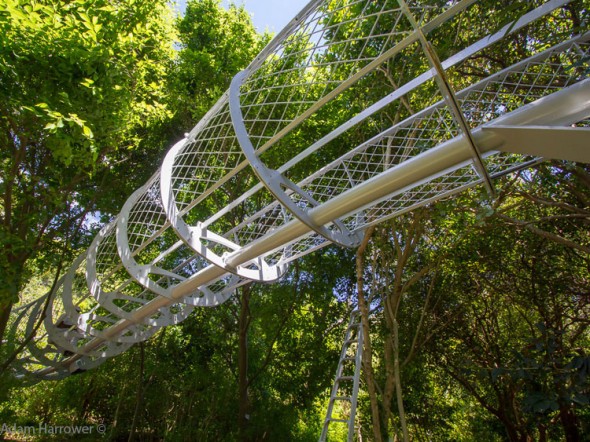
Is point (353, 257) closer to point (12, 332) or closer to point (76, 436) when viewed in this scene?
point (12, 332)

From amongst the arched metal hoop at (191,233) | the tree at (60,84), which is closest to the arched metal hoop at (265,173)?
the arched metal hoop at (191,233)

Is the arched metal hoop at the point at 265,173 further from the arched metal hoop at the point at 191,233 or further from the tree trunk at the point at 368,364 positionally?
the tree trunk at the point at 368,364

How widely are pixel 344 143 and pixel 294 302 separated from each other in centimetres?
277

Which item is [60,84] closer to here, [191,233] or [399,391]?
[191,233]

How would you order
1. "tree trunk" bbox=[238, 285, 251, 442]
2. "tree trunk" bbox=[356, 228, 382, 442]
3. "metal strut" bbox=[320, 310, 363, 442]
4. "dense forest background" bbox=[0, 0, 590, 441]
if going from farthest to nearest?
"tree trunk" bbox=[238, 285, 251, 442], "dense forest background" bbox=[0, 0, 590, 441], "tree trunk" bbox=[356, 228, 382, 442], "metal strut" bbox=[320, 310, 363, 442]

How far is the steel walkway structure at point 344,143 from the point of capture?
1558 millimetres

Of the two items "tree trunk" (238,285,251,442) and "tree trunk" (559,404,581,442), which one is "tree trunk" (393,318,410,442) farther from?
"tree trunk" (559,404,581,442)

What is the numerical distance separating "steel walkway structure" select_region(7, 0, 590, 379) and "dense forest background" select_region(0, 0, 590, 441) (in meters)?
0.70

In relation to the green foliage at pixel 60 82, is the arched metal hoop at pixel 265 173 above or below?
below

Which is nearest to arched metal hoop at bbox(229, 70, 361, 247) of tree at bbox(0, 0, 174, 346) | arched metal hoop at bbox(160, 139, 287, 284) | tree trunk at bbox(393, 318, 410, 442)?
arched metal hoop at bbox(160, 139, 287, 284)

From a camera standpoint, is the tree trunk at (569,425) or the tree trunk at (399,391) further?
the tree trunk at (569,425)

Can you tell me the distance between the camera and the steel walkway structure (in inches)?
61.3

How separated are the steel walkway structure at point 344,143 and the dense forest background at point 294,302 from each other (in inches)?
27.6

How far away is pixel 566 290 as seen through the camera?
6.05m
